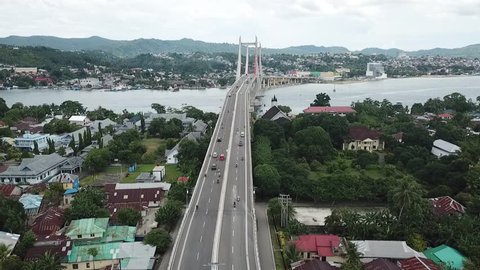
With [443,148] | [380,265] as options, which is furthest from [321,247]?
[443,148]

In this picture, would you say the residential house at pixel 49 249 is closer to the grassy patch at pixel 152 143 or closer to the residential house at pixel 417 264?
the residential house at pixel 417 264

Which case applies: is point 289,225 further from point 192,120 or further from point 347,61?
point 347,61

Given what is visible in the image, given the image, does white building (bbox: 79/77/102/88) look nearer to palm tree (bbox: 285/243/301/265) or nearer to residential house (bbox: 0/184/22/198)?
residential house (bbox: 0/184/22/198)

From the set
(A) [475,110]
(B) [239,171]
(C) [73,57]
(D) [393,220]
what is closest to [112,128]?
(B) [239,171]

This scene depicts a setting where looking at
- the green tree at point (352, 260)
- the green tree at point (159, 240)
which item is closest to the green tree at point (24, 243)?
the green tree at point (159, 240)

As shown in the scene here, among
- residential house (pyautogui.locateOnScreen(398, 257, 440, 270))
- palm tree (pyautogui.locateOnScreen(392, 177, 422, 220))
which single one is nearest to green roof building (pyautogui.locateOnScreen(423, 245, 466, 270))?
residential house (pyautogui.locateOnScreen(398, 257, 440, 270))

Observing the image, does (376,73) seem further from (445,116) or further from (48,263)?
(48,263)
